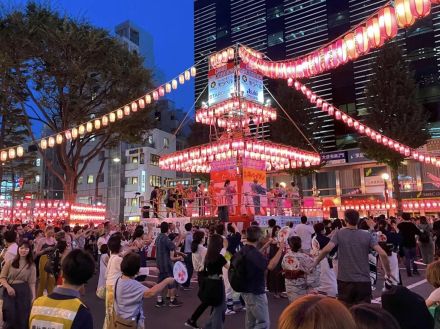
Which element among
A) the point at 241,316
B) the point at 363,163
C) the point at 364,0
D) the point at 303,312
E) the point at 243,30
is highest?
the point at 243,30

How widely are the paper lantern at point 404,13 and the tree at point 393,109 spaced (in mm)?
15968

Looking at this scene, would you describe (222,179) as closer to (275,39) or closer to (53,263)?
(53,263)

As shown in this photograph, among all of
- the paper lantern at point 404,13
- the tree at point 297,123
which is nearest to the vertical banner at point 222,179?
the tree at point 297,123

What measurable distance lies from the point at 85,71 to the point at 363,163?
22617mm

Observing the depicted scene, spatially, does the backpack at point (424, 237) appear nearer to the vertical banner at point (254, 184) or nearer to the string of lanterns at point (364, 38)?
the string of lanterns at point (364, 38)

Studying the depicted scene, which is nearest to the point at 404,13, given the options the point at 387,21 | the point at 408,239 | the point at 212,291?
the point at 387,21

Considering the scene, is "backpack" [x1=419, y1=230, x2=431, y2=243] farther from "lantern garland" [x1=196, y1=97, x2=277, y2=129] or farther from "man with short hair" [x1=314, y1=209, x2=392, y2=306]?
"lantern garland" [x1=196, y1=97, x2=277, y2=129]

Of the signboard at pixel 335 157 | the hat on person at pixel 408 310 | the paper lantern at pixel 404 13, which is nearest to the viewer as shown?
the hat on person at pixel 408 310

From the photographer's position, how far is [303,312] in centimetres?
147

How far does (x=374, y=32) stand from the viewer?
10.9 metres

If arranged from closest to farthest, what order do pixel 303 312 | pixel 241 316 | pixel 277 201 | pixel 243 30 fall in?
1. pixel 303 312
2. pixel 241 316
3. pixel 277 201
4. pixel 243 30

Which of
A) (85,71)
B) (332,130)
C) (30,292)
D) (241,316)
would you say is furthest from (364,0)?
(30,292)

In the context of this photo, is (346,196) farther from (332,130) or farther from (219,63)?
(219,63)

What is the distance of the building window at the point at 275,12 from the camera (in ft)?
156
